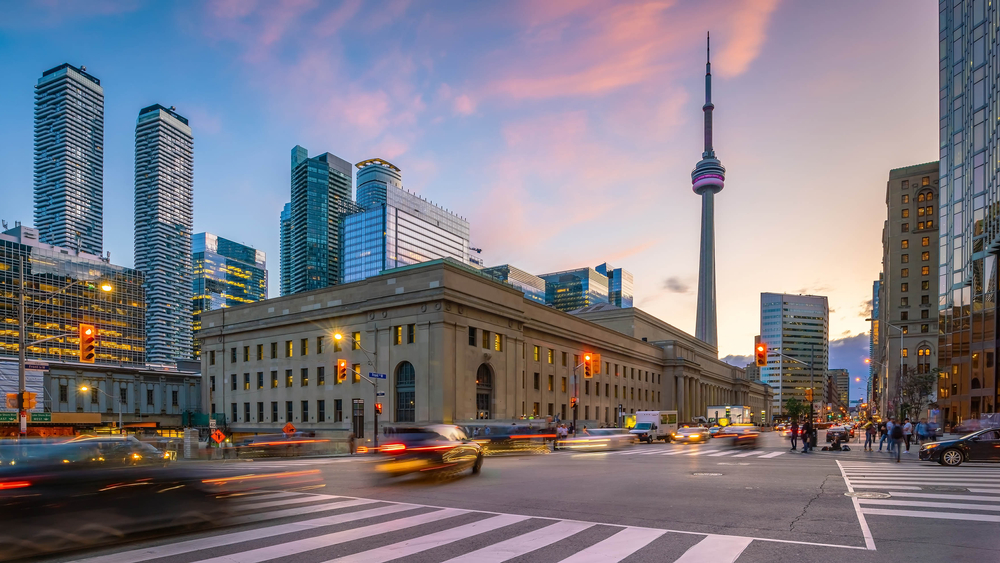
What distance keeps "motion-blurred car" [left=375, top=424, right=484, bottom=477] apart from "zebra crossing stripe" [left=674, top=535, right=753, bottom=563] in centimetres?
957

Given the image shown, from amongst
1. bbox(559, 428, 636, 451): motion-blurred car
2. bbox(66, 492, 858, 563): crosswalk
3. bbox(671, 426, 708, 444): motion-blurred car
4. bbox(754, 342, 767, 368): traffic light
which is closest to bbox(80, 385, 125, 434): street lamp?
bbox(559, 428, 636, 451): motion-blurred car

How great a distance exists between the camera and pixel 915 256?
→ 388 ft

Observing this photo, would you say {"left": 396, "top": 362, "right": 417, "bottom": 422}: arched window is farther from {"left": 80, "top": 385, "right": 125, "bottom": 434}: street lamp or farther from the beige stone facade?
{"left": 80, "top": 385, "right": 125, "bottom": 434}: street lamp

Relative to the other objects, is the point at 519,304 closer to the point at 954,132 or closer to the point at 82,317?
the point at 954,132

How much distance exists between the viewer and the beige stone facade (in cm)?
5775

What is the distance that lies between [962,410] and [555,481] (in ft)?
198

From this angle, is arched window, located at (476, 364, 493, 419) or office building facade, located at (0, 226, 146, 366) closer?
arched window, located at (476, 364, 493, 419)

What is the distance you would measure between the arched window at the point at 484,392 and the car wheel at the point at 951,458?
41607 mm

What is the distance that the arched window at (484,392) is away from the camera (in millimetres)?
61531

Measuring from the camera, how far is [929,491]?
15227mm

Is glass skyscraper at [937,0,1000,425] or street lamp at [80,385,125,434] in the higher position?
glass skyscraper at [937,0,1000,425]

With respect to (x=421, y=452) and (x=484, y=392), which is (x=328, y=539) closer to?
(x=421, y=452)

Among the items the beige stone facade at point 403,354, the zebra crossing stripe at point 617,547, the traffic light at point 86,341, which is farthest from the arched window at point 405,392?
the zebra crossing stripe at point 617,547

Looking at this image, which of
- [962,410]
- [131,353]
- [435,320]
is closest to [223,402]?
[435,320]
